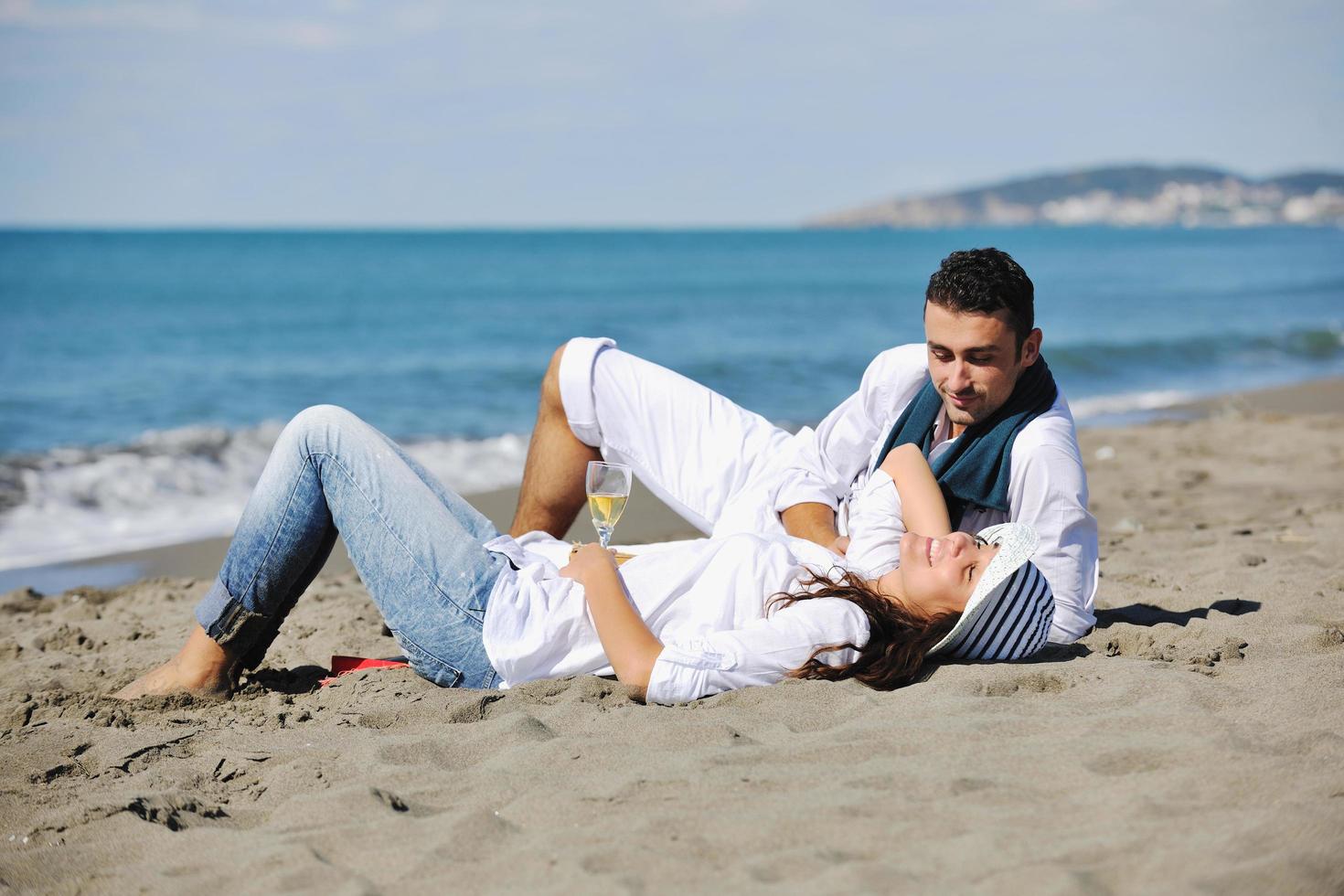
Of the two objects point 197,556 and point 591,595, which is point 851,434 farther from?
point 197,556

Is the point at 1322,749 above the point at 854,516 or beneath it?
beneath

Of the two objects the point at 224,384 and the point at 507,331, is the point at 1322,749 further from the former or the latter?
the point at 507,331

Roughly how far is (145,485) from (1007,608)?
744 centimetres

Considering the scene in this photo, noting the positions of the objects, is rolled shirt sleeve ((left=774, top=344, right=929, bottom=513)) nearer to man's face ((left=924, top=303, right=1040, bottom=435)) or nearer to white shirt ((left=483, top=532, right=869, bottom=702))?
man's face ((left=924, top=303, right=1040, bottom=435))

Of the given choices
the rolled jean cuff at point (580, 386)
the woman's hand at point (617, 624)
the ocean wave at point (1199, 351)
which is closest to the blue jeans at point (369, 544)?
the woman's hand at point (617, 624)

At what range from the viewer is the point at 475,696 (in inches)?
142

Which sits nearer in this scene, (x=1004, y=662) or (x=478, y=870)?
(x=478, y=870)

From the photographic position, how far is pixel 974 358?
386cm

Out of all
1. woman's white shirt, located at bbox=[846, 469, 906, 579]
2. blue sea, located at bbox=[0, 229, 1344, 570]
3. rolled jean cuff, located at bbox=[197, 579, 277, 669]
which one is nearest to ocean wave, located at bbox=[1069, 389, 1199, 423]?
blue sea, located at bbox=[0, 229, 1344, 570]

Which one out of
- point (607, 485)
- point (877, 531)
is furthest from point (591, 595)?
point (877, 531)

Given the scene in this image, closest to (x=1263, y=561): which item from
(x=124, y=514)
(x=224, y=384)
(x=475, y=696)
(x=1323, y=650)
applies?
(x=1323, y=650)

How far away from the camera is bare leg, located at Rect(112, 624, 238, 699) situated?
3.76 m

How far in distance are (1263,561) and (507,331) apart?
22.7 m

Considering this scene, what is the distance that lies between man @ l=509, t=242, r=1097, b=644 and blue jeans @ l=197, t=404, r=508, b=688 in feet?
3.89
